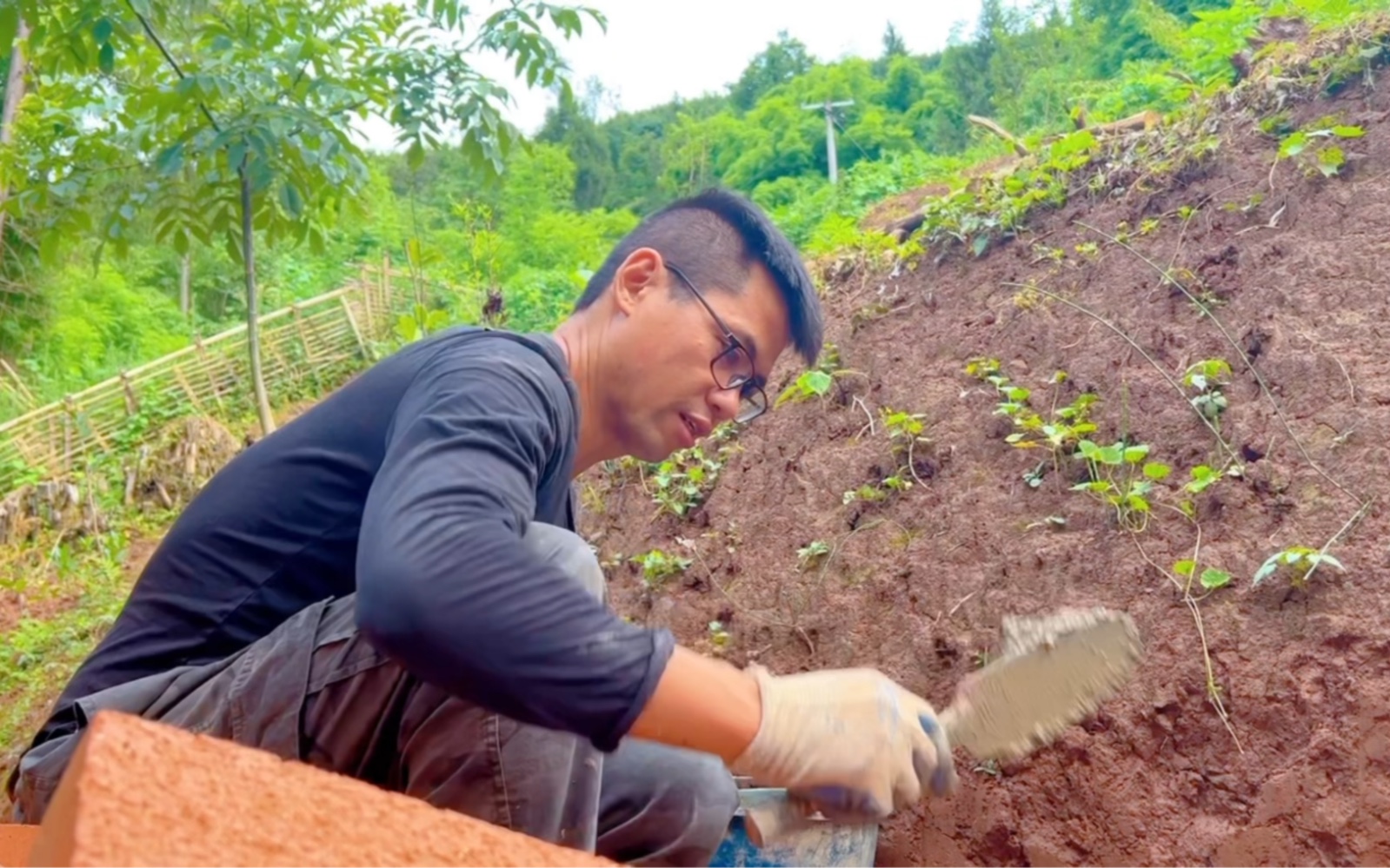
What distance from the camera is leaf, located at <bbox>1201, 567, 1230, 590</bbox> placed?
2330 mm

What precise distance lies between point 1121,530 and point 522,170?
58.2 ft

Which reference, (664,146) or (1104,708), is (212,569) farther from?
(664,146)

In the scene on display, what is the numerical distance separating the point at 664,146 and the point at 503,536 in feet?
→ 61.4

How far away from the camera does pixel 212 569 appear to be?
1.52 meters

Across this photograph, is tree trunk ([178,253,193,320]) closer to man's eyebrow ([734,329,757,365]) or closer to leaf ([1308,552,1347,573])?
man's eyebrow ([734,329,757,365])

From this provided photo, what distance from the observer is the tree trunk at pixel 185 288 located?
16.4 m

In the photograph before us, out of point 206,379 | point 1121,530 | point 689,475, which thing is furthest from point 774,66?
point 1121,530

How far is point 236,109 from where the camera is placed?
346 centimetres

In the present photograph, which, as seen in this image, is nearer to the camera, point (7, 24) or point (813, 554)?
point (7, 24)

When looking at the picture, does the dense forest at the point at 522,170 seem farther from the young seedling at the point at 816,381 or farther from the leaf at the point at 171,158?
the young seedling at the point at 816,381

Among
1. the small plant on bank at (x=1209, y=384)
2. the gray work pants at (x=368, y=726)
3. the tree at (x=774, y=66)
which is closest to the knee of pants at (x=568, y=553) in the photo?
the gray work pants at (x=368, y=726)

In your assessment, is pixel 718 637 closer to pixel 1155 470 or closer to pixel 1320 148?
pixel 1155 470

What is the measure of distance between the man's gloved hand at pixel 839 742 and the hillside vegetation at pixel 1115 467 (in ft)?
3.79

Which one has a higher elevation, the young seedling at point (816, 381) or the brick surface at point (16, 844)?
the brick surface at point (16, 844)
